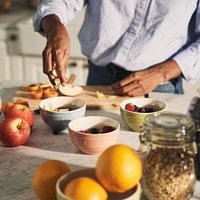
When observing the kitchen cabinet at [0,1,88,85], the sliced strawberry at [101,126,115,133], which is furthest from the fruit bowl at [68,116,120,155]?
the kitchen cabinet at [0,1,88,85]

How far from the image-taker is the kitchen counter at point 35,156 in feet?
3.24

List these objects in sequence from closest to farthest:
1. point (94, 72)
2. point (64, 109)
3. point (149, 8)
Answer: point (64, 109) → point (149, 8) → point (94, 72)

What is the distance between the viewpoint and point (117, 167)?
0.81 meters

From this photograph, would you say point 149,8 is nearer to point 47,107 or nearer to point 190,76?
point 190,76

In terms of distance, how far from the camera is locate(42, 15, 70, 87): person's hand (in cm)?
140

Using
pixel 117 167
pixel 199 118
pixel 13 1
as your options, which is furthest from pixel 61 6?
pixel 13 1

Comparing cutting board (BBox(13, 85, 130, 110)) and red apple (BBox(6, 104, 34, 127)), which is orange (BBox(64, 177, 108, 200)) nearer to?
red apple (BBox(6, 104, 34, 127))

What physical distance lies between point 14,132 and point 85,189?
420 mm

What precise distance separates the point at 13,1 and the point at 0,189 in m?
2.50

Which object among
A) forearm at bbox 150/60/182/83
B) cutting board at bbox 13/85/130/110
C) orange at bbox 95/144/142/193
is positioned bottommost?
cutting board at bbox 13/85/130/110

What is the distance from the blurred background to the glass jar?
5.88 feet

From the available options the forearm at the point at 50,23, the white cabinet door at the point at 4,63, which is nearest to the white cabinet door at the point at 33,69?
the white cabinet door at the point at 4,63

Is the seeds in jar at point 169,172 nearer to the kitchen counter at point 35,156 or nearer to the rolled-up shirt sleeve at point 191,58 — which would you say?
the kitchen counter at point 35,156

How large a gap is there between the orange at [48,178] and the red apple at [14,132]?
0.94 feet
